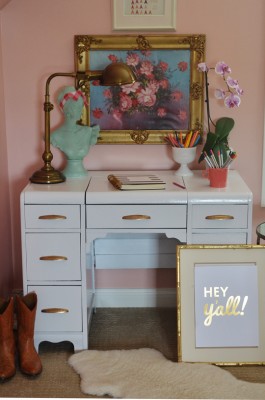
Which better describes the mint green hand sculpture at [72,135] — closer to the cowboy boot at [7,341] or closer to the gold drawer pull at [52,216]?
the gold drawer pull at [52,216]

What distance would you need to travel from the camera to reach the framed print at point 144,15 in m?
3.03

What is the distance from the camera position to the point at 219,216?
9.05ft

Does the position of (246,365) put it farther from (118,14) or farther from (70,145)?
(118,14)

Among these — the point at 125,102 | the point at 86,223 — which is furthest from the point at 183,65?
the point at 86,223

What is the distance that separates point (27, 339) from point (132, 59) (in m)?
1.41

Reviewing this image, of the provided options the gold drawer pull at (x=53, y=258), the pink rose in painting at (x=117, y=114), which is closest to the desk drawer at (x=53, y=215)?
the gold drawer pull at (x=53, y=258)

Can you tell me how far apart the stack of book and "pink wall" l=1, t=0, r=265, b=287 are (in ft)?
1.10

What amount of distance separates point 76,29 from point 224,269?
1.35m

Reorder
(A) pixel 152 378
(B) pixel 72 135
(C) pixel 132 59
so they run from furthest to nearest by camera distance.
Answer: (C) pixel 132 59, (B) pixel 72 135, (A) pixel 152 378

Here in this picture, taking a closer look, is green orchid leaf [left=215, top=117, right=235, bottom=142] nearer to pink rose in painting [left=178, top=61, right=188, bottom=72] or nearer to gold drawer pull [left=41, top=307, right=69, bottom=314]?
pink rose in painting [left=178, top=61, right=188, bottom=72]

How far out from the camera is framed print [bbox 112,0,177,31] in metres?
3.03

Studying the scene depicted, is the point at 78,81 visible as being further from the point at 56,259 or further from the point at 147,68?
the point at 56,259

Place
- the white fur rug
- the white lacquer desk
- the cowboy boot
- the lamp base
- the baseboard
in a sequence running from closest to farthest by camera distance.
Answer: the white fur rug, the cowboy boot, the white lacquer desk, the lamp base, the baseboard

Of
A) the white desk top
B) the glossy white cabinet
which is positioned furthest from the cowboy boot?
the white desk top
